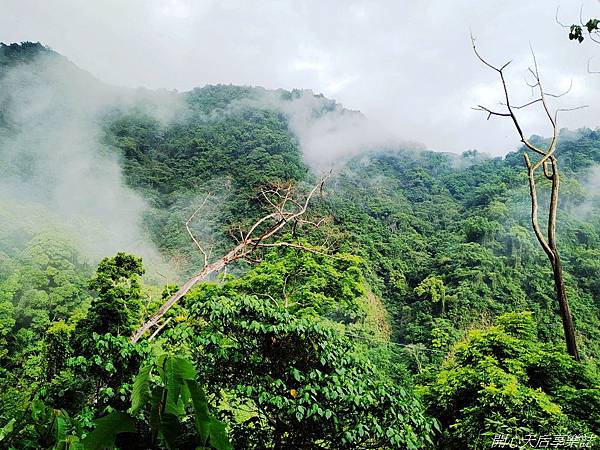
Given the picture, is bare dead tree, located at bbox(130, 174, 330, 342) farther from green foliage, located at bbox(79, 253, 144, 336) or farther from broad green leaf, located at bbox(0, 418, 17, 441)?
broad green leaf, located at bbox(0, 418, 17, 441)

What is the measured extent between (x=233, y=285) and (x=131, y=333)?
5697mm

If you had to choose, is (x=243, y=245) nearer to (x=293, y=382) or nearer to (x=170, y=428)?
(x=293, y=382)

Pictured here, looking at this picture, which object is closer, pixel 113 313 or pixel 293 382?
pixel 293 382

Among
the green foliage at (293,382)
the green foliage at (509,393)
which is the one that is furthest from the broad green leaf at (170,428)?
the green foliage at (509,393)

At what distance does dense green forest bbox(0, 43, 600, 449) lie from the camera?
10.9 feet

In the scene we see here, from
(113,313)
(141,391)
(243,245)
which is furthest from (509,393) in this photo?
(113,313)

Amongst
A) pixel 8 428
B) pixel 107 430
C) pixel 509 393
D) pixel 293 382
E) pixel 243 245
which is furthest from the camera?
pixel 243 245

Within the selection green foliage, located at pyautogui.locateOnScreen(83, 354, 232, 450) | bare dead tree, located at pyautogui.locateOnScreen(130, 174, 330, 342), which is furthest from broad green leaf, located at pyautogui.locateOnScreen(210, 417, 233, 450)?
bare dead tree, located at pyautogui.locateOnScreen(130, 174, 330, 342)

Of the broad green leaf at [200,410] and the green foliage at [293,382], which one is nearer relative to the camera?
the broad green leaf at [200,410]

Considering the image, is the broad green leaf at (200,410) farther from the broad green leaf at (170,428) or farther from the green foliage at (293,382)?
the green foliage at (293,382)

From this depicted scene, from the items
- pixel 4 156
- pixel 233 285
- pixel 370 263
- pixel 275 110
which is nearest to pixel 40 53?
pixel 4 156

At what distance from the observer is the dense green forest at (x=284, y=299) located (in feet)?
10.9

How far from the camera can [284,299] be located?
39.8 ft

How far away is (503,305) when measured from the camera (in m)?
25.1
